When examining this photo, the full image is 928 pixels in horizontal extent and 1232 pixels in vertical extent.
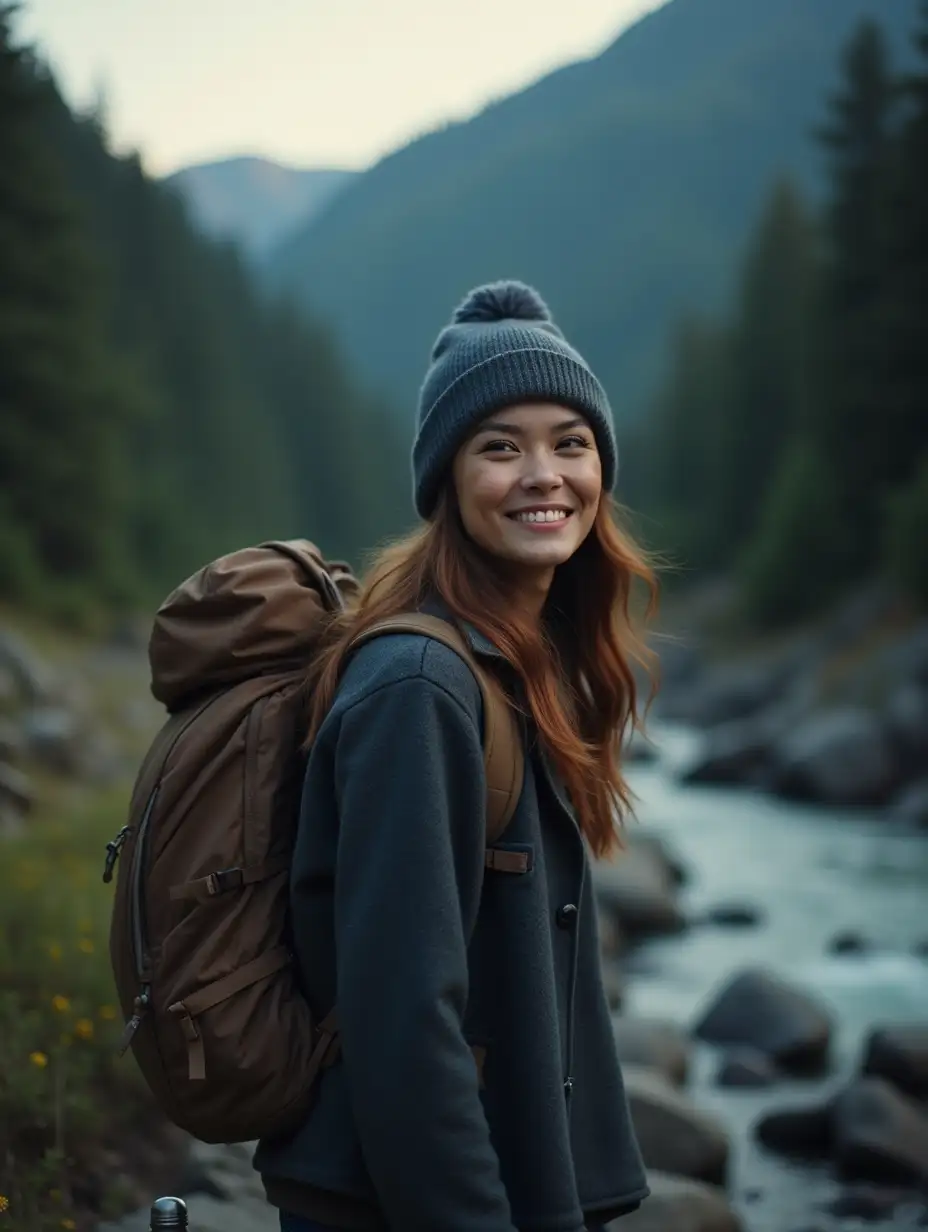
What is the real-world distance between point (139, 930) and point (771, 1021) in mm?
7244

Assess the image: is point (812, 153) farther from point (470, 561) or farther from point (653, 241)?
point (470, 561)

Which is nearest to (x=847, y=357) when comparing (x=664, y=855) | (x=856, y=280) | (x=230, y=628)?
(x=856, y=280)

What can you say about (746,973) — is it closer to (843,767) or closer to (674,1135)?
(674,1135)

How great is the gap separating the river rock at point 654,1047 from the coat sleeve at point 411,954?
19.9ft

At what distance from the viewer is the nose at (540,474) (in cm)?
270

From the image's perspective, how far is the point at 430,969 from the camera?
7.46 ft

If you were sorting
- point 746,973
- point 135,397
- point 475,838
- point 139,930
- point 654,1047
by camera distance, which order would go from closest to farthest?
point 475,838
point 139,930
point 654,1047
point 746,973
point 135,397

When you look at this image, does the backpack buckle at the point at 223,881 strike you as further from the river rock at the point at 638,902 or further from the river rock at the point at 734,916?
the river rock at the point at 734,916

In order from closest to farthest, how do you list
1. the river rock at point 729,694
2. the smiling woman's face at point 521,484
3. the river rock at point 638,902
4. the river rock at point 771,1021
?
1. the smiling woman's face at point 521,484
2. the river rock at point 771,1021
3. the river rock at point 638,902
4. the river rock at point 729,694

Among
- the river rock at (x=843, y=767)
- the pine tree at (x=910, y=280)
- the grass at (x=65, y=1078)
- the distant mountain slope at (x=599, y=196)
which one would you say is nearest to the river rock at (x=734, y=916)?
the river rock at (x=843, y=767)

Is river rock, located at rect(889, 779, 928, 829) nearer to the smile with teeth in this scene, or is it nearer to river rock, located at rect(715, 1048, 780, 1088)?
river rock, located at rect(715, 1048, 780, 1088)

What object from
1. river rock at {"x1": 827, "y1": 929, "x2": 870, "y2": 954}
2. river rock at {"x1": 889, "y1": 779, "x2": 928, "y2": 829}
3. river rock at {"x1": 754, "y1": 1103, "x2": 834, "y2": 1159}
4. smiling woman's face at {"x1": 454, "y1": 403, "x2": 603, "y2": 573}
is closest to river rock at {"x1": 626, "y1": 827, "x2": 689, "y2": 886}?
river rock at {"x1": 827, "y1": 929, "x2": 870, "y2": 954}

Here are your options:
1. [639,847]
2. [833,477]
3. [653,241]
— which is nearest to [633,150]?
[653,241]

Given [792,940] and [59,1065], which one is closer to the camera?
[59,1065]
